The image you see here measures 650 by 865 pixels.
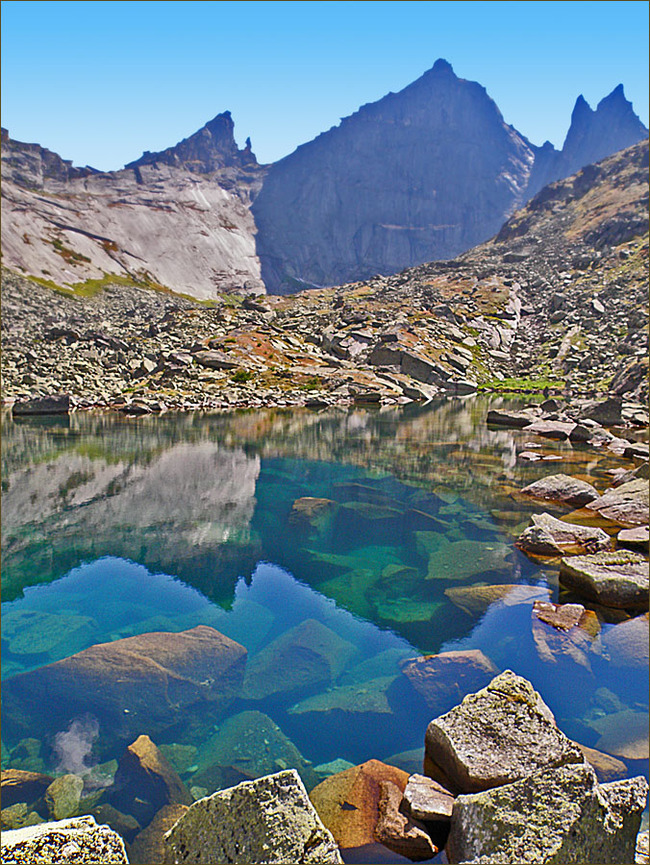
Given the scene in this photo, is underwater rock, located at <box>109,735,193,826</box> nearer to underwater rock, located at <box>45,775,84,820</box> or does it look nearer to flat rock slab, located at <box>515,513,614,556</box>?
underwater rock, located at <box>45,775,84,820</box>

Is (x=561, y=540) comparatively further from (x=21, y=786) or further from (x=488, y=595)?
(x=21, y=786)

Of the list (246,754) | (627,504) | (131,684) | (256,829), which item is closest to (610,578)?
(627,504)

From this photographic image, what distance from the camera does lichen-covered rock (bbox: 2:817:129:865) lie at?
561 centimetres

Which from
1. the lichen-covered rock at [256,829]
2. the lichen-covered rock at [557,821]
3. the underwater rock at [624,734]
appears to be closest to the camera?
the lichen-covered rock at [256,829]

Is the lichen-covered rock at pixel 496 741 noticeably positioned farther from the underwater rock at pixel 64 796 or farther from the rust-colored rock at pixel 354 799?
the underwater rock at pixel 64 796

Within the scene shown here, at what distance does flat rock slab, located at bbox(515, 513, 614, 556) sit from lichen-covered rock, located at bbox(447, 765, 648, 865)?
14302 mm

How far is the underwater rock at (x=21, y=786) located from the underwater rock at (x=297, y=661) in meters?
4.22

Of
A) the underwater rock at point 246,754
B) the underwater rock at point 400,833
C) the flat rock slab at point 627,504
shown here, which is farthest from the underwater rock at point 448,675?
the flat rock slab at point 627,504

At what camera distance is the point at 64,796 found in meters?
9.48

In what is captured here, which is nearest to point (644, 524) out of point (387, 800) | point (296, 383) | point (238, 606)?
point (238, 606)

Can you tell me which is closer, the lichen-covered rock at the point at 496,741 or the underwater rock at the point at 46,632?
the lichen-covered rock at the point at 496,741

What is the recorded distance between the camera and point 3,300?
116750 mm

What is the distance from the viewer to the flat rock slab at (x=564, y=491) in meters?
27.0

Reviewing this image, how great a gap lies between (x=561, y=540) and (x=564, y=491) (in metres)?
7.09
